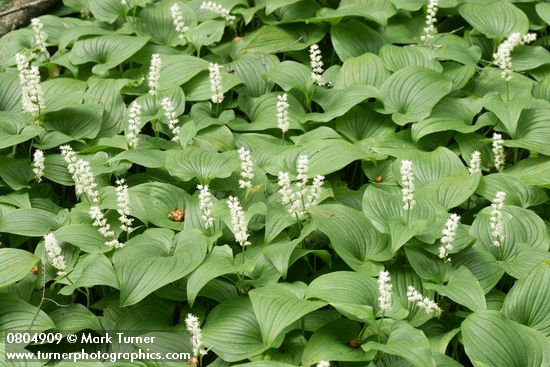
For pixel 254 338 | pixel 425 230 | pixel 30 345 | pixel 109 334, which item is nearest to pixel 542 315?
pixel 425 230

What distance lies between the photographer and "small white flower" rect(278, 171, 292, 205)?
14.9 feet

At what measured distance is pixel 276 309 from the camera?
4.13 m

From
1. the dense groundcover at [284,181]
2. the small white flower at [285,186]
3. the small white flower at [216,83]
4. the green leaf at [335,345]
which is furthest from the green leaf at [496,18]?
the green leaf at [335,345]

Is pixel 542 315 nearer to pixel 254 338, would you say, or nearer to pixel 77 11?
pixel 254 338

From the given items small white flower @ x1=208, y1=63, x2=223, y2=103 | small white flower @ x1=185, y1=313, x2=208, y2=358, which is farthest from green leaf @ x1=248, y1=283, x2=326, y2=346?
small white flower @ x1=208, y1=63, x2=223, y2=103

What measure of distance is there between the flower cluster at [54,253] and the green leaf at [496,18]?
14.5ft

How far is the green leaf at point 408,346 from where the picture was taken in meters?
3.78

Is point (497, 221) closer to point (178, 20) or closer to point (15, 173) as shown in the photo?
point (15, 173)

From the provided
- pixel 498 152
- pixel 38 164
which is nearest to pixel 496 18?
pixel 498 152

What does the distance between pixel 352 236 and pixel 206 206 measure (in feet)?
3.24

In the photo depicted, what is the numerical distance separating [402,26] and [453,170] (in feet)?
7.55

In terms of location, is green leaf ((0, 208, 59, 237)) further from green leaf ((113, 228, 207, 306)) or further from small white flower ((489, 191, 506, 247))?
small white flower ((489, 191, 506, 247))

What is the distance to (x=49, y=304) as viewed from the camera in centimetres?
473

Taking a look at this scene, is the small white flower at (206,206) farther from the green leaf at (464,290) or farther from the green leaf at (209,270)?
the green leaf at (464,290)
